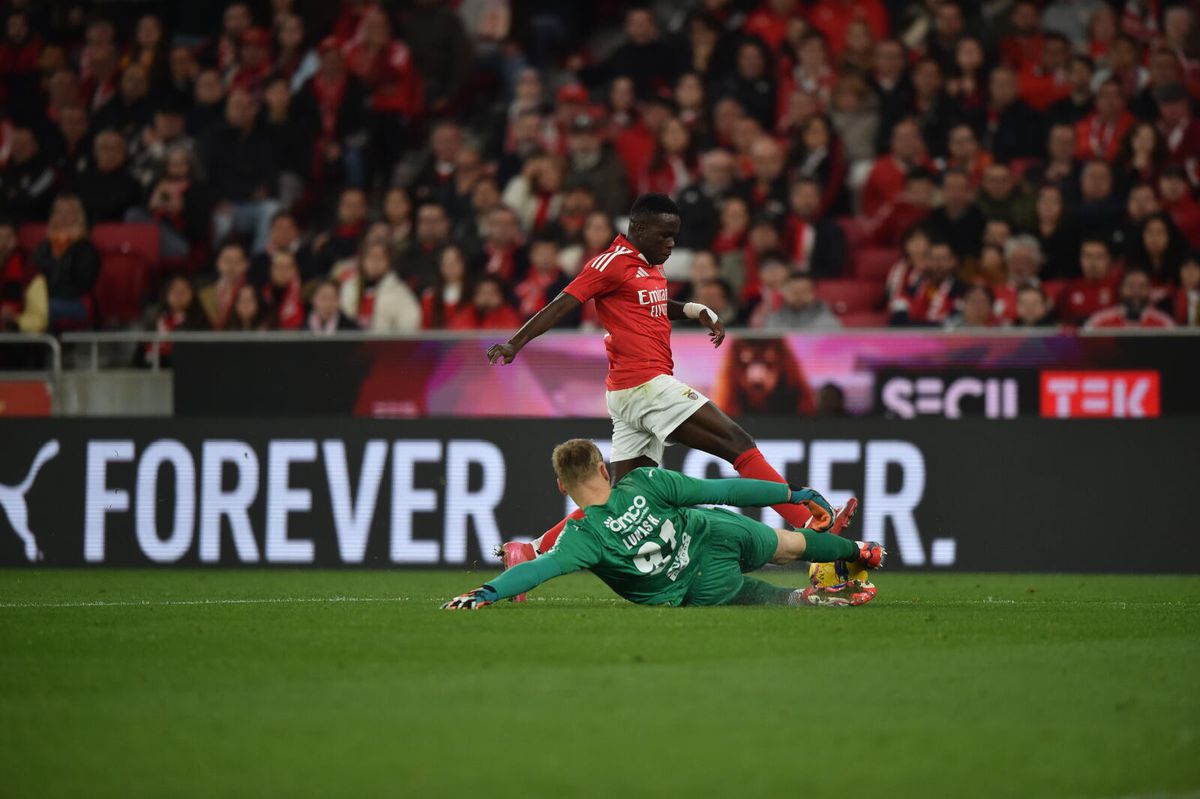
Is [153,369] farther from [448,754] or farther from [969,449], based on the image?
[448,754]

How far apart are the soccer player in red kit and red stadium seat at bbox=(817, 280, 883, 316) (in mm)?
5891

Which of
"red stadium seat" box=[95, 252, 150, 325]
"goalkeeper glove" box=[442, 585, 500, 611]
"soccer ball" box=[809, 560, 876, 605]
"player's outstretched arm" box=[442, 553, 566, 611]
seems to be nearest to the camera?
"player's outstretched arm" box=[442, 553, 566, 611]

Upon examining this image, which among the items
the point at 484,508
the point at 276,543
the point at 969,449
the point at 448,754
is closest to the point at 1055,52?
the point at 969,449

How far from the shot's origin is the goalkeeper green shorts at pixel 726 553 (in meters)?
9.33

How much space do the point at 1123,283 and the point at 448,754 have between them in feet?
36.1

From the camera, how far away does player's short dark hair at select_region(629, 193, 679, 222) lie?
33.6 feet

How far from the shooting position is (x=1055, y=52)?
18281mm

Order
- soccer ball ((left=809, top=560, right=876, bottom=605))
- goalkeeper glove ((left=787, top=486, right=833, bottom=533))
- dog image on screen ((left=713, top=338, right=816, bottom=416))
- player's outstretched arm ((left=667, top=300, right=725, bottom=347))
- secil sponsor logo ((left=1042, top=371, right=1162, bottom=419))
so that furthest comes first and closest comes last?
dog image on screen ((left=713, top=338, right=816, bottom=416)), secil sponsor logo ((left=1042, top=371, right=1162, bottom=419)), player's outstretched arm ((left=667, top=300, right=725, bottom=347)), soccer ball ((left=809, top=560, right=876, bottom=605)), goalkeeper glove ((left=787, top=486, right=833, bottom=533))

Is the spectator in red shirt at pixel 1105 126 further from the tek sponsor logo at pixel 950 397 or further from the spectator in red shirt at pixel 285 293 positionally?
the spectator in red shirt at pixel 285 293

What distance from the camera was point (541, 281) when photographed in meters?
16.5

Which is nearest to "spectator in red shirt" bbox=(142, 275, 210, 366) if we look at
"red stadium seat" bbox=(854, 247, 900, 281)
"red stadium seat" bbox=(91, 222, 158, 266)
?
"red stadium seat" bbox=(91, 222, 158, 266)

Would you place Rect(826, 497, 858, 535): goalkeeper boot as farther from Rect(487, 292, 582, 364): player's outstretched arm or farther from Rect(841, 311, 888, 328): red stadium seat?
Rect(841, 311, 888, 328): red stadium seat

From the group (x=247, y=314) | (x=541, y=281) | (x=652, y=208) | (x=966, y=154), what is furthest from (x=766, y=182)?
(x=652, y=208)

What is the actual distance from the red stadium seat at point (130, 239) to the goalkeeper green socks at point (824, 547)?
34.2 ft
